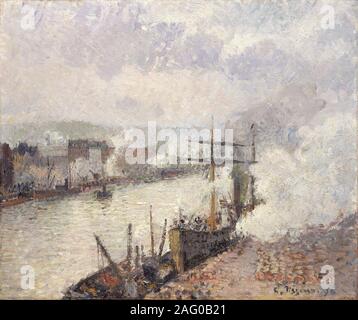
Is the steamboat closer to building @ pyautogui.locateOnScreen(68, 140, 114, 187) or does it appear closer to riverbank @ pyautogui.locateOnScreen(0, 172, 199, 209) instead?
riverbank @ pyautogui.locateOnScreen(0, 172, 199, 209)

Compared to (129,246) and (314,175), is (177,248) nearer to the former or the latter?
(129,246)

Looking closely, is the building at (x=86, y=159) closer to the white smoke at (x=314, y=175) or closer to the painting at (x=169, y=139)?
the painting at (x=169, y=139)

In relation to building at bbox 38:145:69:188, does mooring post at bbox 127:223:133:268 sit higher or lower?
lower

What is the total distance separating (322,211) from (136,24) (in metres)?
2.00

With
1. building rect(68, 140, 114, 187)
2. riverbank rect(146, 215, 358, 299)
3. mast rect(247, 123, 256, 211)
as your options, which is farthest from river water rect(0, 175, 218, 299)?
mast rect(247, 123, 256, 211)

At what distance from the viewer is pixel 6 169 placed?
159 inches

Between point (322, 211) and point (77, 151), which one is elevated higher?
point (77, 151)

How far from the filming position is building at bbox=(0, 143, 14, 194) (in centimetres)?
401

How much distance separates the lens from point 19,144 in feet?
13.1

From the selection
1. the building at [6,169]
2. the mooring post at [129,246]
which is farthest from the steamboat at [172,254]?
the building at [6,169]

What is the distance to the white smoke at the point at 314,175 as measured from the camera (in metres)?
4.02
